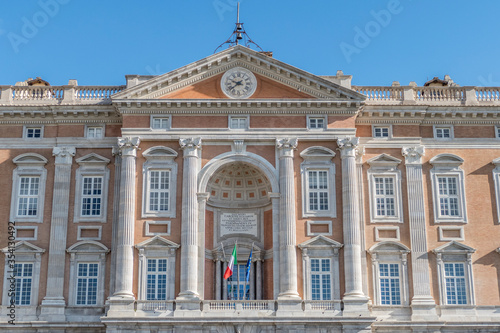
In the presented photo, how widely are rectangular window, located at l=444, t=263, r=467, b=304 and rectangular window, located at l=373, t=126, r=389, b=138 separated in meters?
8.70

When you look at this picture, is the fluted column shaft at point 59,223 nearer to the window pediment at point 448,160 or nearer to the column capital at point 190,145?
the column capital at point 190,145

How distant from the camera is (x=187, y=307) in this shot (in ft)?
141

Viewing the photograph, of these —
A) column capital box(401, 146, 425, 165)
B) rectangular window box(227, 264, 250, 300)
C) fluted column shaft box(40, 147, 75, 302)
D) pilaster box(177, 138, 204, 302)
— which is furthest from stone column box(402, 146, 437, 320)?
fluted column shaft box(40, 147, 75, 302)

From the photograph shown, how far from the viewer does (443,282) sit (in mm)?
45375

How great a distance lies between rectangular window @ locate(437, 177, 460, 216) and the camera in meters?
46.8

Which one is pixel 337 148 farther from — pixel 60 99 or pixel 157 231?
pixel 60 99

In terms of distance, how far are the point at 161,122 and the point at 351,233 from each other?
13120mm

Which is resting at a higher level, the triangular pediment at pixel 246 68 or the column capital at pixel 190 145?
the triangular pediment at pixel 246 68

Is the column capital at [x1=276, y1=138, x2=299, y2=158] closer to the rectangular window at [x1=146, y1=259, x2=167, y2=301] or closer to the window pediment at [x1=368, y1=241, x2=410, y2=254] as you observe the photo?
the window pediment at [x1=368, y1=241, x2=410, y2=254]

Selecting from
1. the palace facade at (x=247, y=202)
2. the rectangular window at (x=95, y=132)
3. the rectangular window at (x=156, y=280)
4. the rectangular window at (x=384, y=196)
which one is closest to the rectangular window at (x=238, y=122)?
the palace facade at (x=247, y=202)

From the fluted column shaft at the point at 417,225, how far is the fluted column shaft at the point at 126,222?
645 inches

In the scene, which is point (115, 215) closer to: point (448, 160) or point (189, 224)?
point (189, 224)

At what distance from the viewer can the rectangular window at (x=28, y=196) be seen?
46.7 meters

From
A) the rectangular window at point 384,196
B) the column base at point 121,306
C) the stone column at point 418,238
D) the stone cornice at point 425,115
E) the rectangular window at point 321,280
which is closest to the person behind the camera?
the column base at point 121,306
